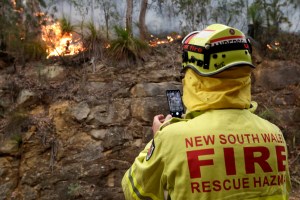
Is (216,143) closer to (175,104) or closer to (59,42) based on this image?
(175,104)

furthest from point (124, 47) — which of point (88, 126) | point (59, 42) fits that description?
point (88, 126)

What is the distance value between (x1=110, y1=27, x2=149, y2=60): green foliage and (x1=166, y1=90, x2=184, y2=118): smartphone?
14.6 ft

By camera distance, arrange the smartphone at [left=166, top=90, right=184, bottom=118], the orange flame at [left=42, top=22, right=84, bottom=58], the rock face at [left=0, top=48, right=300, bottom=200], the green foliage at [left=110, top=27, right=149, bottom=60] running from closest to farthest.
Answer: the smartphone at [left=166, top=90, right=184, bottom=118] < the rock face at [left=0, top=48, right=300, bottom=200] < the green foliage at [left=110, top=27, right=149, bottom=60] < the orange flame at [left=42, top=22, right=84, bottom=58]

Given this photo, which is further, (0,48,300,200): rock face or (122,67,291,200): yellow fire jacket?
(0,48,300,200): rock face

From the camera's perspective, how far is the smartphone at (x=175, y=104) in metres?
2.05

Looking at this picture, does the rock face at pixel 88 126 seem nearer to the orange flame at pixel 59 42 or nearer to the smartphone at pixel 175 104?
the orange flame at pixel 59 42

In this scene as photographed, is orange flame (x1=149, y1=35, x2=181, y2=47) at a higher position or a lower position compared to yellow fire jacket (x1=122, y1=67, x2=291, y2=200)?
lower

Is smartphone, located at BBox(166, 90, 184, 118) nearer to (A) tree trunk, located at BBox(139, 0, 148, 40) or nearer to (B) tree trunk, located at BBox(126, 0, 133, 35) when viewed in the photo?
(B) tree trunk, located at BBox(126, 0, 133, 35)

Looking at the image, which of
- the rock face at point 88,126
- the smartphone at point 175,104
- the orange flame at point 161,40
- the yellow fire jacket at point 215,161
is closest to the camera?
the yellow fire jacket at point 215,161

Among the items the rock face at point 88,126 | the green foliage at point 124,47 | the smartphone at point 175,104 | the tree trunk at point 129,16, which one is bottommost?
the rock face at point 88,126

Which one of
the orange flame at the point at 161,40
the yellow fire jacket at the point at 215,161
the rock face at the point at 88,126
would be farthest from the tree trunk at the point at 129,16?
the yellow fire jacket at the point at 215,161

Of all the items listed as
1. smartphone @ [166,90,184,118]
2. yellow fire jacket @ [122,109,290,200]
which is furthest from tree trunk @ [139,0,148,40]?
yellow fire jacket @ [122,109,290,200]

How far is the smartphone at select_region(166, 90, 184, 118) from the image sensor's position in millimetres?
2049

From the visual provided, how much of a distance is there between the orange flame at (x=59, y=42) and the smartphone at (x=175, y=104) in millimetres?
4880
